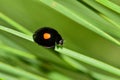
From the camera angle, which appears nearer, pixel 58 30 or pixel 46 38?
pixel 46 38

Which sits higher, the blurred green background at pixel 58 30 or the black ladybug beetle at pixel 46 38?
the blurred green background at pixel 58 30

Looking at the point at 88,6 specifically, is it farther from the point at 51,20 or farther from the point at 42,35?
the point at 51,20

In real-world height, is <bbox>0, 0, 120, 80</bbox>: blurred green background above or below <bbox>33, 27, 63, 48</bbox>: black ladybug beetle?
above

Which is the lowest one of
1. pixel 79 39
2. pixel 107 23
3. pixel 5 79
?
pixel 5 79

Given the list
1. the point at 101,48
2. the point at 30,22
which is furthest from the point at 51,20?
the point at 101,48
